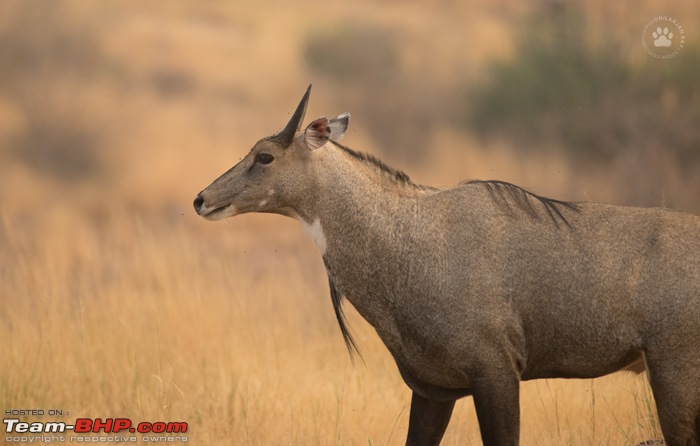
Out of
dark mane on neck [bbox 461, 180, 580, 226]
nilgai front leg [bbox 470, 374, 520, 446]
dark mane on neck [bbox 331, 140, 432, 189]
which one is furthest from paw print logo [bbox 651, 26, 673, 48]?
nilgai front leg [bbox 470, 374, 520, 446]

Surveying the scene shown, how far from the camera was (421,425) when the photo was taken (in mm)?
7039

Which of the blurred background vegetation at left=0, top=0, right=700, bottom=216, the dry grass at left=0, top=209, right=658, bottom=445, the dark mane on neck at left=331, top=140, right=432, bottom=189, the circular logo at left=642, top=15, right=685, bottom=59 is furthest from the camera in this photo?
the circular logo at left=642, top=15, right=685, bottom=59

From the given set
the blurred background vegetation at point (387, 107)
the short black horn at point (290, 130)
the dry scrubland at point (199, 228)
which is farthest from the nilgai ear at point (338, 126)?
the blurred background vegetation at point (387, 107)

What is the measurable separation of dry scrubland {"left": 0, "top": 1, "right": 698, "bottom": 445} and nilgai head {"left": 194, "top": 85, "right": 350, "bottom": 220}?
2193 mm

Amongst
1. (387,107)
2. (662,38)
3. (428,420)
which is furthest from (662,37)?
(428,420)

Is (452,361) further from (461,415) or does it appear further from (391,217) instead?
(461,415)

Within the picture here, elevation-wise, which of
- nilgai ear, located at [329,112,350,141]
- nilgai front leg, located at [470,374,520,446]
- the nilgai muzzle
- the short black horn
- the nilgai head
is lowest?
nilgai front leg, located at [470,374,520,446]

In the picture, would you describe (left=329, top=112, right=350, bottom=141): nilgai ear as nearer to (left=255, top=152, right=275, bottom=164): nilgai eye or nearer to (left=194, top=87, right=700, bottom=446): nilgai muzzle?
(left=194, top=87, right=700, bottom=446): nilgai muzzle

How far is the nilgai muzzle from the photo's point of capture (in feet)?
20.8

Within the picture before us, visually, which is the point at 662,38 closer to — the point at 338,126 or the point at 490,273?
the point at 338,126

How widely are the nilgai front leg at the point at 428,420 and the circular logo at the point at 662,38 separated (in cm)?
1575

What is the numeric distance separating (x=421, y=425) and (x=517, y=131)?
58.8ft

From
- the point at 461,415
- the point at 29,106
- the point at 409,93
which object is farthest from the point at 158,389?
the point at 409,93

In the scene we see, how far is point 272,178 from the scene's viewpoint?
22.1 feet
